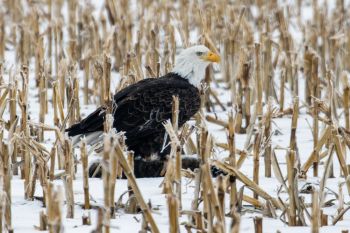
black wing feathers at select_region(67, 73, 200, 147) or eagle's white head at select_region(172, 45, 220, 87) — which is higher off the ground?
eagle's white head at select_region(172, 45, 220, 87)

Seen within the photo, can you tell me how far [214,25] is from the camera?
9.16 m

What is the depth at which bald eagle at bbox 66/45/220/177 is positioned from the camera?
582 centimetres

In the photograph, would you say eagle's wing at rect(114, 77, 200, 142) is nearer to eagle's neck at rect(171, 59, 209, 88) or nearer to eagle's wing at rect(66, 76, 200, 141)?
eagle's wing at rect(66, 76, 200, 141)

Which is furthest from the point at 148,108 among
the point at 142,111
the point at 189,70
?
the point at 189,70

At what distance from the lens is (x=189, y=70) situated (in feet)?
21.0

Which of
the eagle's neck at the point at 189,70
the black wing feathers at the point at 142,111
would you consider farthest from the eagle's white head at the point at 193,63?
the black wing feathers at the point at 142,111

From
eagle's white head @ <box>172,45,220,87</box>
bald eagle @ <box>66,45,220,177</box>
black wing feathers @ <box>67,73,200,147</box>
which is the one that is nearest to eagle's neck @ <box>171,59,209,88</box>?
eagle's white head @ <box>172,45,220,87</box>

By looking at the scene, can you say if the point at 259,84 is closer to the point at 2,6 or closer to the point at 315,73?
the point at 315,73

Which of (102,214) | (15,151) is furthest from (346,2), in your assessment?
(102,214)

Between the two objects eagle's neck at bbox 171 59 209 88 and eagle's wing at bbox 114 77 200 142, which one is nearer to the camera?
eagle's wing at bbox 114 77 200 142

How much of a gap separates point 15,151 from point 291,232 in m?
2.21

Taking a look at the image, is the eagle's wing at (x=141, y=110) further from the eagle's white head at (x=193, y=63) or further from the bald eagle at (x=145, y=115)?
the eagle's white head at (x=193, y=63)

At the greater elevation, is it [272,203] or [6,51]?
[6,51]

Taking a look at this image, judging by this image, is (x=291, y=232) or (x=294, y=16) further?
(x=294, y=16)
